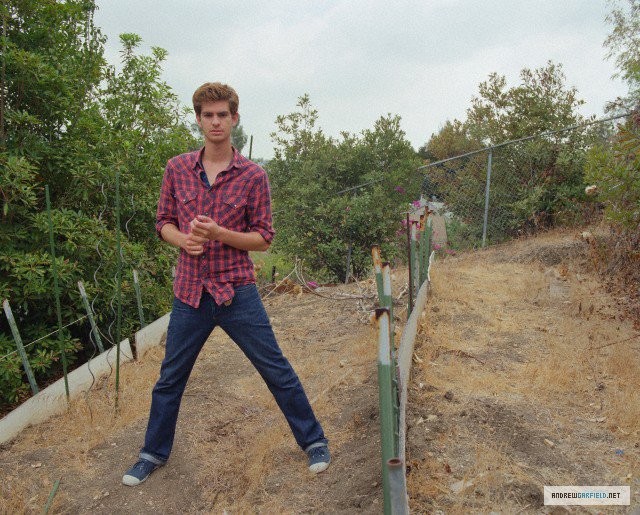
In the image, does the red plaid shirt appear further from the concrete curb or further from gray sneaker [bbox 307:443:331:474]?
the concrete curb

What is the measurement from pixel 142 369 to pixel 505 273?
494 cm

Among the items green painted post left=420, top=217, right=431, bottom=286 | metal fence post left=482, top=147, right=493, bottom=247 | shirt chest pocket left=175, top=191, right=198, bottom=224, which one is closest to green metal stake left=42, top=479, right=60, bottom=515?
shirt chest pocket left=175, top=191, right=198, bottom=224

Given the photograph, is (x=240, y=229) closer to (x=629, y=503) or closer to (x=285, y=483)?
(x=285, y=483)

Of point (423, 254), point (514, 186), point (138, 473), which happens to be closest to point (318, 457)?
point (138, 473)

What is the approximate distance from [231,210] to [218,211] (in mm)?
60

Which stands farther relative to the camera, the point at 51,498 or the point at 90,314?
the point at 90,314

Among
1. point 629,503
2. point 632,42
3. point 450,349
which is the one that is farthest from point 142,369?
point 632,42

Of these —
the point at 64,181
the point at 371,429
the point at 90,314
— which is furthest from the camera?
the point at 64,181

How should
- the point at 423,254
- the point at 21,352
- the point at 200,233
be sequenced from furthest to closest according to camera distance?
the point at 423,254
the point at 21,352
the point at 200,233

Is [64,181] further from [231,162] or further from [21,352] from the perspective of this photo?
[231,162]

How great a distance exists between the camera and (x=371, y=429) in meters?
3.33

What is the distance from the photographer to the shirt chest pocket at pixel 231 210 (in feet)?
9.26

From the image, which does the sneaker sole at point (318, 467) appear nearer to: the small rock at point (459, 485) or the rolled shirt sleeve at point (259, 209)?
the small rock at point (459, 485)

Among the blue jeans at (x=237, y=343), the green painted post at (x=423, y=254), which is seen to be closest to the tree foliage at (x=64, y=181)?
the blue jeans at (x=237, y=343)
